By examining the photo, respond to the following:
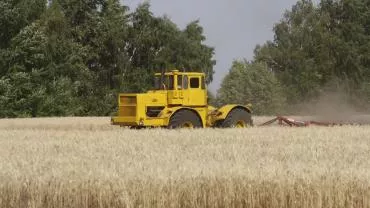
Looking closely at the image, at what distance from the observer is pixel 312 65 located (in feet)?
222

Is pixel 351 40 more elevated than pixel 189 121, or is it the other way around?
pixel 351 40

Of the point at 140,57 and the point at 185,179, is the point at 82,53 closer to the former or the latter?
the point at 140,57

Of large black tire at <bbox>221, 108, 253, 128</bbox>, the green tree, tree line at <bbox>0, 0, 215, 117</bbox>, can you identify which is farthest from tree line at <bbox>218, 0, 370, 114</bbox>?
large black tire at <bbox>221, 108, 253, 128</bbox>

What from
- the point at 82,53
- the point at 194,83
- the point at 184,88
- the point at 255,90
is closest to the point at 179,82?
the point at 184,88

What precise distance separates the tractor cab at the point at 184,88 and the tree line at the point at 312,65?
4175 cm

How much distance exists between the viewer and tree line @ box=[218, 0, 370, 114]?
6556 centimetres

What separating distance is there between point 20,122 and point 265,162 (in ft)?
67.8

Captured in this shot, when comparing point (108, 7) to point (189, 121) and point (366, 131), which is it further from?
point (366, 131)

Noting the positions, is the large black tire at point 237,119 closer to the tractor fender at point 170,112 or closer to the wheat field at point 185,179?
the tractor fender at point 170,112

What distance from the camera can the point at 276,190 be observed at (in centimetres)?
796

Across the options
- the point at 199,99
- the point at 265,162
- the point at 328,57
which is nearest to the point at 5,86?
the point at 199,99

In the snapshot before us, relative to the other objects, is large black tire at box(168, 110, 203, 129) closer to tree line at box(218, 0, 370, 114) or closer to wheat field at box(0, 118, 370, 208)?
wheat field at box(0, 118, 370, 208)

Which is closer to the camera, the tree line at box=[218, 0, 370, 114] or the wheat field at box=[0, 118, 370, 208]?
the wheat field at box=[0, 118, 370, 208]

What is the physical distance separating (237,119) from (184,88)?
2311 millimetres
